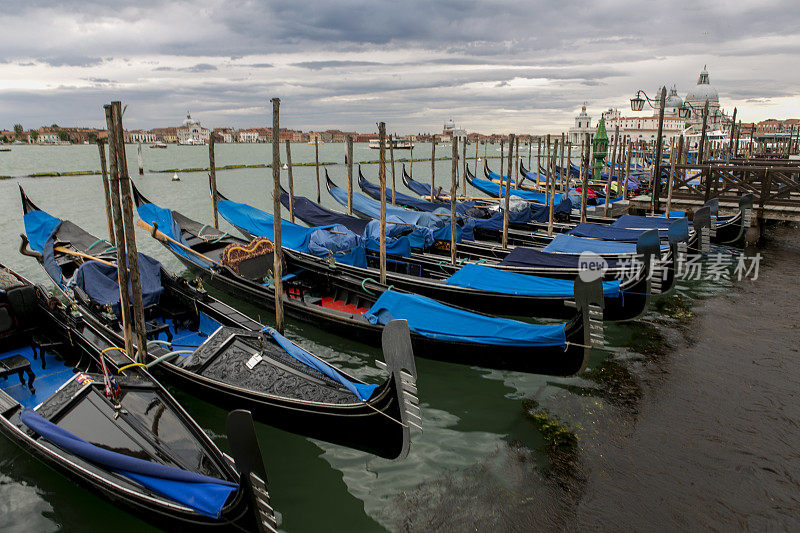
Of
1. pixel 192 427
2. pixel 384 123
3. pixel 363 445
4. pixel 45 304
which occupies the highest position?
pixel 384 123

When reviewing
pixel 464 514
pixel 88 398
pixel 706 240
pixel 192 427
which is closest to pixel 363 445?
pixel 464 514

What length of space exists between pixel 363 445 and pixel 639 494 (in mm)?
2394

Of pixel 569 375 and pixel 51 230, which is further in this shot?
pixel 51 230

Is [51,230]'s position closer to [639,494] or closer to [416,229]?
[416,229]

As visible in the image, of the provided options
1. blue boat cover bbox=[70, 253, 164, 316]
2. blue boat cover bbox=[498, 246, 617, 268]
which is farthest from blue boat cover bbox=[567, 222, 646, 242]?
blue boat cover bbox=[70, 253, 164, 316]

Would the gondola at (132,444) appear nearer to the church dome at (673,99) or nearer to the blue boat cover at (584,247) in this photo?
the blue boat cover at (584,247)

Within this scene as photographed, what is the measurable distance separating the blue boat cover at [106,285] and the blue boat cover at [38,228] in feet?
12.2

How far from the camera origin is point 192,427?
13.1ft

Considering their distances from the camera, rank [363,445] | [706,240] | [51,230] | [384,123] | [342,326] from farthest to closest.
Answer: [706,240], [51,230], [384,123], [342,326], [363,445]

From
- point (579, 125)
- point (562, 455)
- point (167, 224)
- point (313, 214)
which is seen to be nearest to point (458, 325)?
point (562, 455)

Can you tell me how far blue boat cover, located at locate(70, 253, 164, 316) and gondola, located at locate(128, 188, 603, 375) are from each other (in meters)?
1.83

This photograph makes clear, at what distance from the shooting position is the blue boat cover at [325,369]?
448 cm

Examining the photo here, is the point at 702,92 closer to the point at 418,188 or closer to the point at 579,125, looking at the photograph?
the point at 579,125

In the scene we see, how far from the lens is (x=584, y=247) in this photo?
934cm
